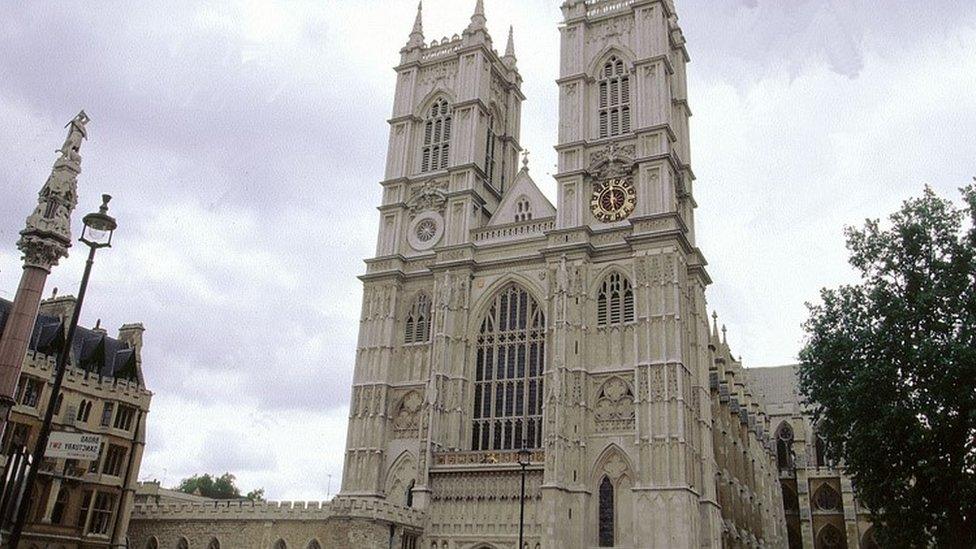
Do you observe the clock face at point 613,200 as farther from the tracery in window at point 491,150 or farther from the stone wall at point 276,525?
the stone wall at point 276,525

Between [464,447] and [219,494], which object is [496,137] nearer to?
[464,447]

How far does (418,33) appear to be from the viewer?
52.9m

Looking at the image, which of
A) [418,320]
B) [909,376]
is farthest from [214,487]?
[909,376]

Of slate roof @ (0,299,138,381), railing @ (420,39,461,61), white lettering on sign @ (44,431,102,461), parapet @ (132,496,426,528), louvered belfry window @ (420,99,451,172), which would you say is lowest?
white lettering on sign @ (44,431,102,461)

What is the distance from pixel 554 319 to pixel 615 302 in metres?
3.27

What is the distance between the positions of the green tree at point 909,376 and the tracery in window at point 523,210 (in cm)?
1983

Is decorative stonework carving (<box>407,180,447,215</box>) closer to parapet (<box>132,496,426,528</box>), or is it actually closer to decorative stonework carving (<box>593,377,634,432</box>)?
decorative stonework carving (<box>593,377,634,432</box>)

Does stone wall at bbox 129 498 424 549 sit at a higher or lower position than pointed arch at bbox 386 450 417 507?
lower

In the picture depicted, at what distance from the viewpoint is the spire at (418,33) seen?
171 ft

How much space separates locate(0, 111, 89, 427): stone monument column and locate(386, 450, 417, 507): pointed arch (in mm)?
22961

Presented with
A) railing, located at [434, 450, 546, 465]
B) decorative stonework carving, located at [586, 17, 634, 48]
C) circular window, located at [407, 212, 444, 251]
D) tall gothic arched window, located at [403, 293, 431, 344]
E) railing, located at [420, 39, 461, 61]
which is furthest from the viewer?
railing, located at [420, 39, 461, 61]

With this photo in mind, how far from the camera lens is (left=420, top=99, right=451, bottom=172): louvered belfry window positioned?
48.2 metres

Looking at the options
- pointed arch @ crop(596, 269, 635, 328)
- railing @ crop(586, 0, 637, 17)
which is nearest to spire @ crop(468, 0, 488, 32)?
railing @ crop(586, 0, 637, 17)

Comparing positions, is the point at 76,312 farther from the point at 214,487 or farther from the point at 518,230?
the point at 214,487
